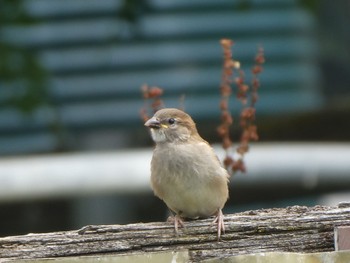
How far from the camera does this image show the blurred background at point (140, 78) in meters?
8.34

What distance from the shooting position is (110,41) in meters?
9.03

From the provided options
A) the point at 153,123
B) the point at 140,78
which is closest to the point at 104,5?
the point at 140,78

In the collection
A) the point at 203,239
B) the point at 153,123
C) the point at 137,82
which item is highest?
the point at 137,82

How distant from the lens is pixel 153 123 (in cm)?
569

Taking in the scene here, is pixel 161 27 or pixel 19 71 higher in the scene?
pixel 161 27

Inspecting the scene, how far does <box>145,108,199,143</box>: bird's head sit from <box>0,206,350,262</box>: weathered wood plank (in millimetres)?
2240

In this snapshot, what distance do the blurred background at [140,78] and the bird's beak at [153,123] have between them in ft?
7.02

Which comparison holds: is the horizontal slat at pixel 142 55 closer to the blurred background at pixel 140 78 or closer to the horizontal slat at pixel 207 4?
the blurred background at pixel 140 78

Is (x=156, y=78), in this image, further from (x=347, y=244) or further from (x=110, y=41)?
(x=347, y=244)

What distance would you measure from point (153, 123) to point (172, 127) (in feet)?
0.74

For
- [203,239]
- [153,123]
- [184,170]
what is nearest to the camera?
[203,239]

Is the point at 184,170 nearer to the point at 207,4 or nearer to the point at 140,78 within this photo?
the point at 140,78

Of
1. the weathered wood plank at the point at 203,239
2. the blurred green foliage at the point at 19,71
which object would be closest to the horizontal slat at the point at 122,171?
the blurred green foliage at the point at 19,71

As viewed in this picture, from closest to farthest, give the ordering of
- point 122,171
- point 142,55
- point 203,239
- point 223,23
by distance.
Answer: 1. point 203,239
2. point 122,171
3. point 142,55
4. point 223,23
